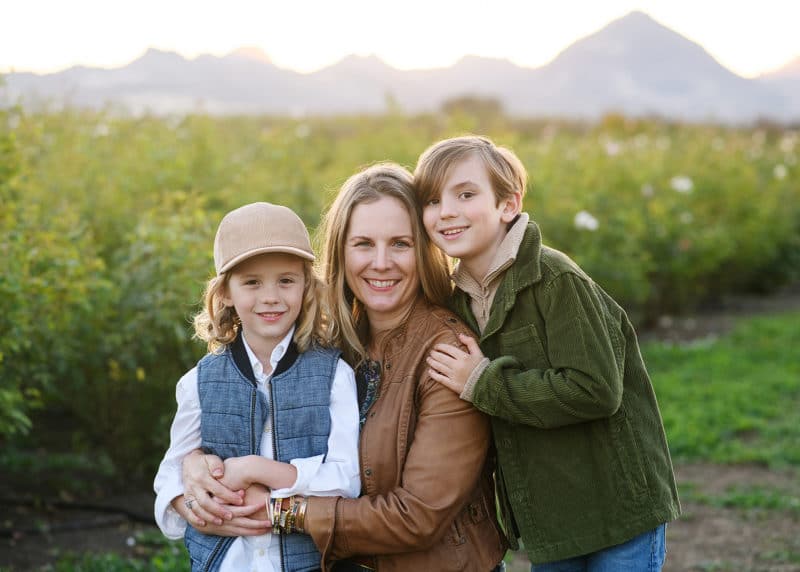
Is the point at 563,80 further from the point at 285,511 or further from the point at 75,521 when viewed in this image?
the point at 285,511

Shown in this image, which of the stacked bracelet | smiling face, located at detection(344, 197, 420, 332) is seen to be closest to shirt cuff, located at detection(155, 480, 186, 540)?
the stacked bracelet

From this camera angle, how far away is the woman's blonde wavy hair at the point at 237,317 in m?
2.68

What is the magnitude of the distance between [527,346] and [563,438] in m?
0.29

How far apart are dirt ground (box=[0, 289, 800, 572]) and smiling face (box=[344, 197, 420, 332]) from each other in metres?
2.38

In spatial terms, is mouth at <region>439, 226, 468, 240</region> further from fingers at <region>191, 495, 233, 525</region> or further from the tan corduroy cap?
fingers at <region>191, 495, 233, 525</region>

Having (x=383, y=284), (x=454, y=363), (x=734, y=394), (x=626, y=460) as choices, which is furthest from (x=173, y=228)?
(x=734, y=394)

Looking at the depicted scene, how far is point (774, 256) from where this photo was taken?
41.8 feet

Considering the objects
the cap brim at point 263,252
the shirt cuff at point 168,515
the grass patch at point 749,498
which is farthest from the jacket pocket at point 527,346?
the grass patch at point 749,498

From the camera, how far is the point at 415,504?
2422 millimetres

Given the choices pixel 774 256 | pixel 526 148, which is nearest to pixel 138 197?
pixel 526 148

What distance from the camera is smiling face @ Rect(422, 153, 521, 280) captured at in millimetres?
2633

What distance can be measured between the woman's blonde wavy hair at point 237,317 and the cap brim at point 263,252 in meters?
0.06

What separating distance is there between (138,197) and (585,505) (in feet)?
14.6

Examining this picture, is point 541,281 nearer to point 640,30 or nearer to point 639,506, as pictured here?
point 639,506
